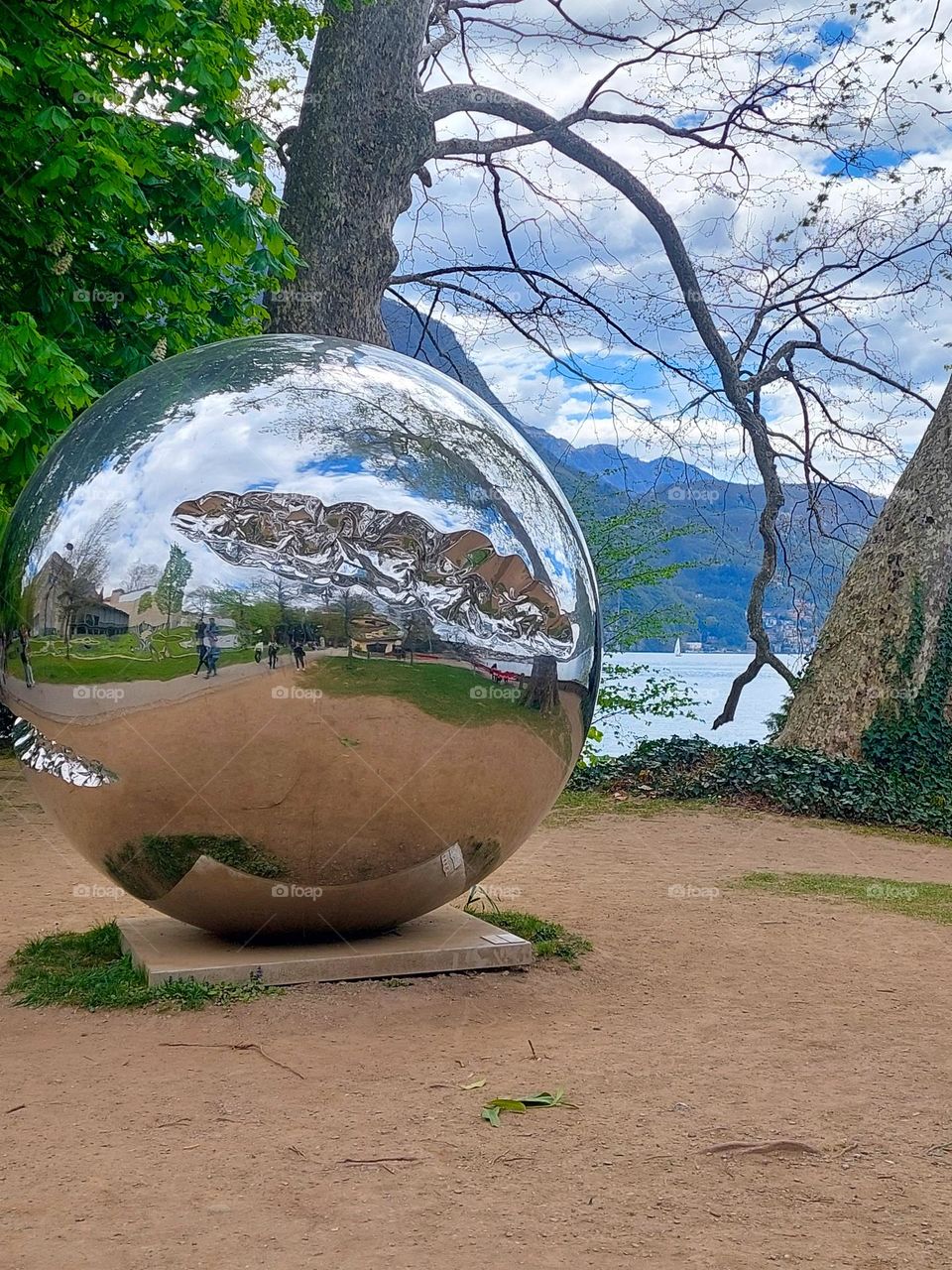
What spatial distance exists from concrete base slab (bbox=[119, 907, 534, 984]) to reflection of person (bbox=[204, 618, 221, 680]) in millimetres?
1455

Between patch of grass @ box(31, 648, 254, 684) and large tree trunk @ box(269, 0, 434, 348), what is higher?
large tree trunk @ box(269, 0, 434, 348)

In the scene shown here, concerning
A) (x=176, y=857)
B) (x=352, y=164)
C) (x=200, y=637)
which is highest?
(x=352, y=164)

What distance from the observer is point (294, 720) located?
17.0ft

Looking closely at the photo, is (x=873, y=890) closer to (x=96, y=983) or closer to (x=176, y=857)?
(x=176, y=857)

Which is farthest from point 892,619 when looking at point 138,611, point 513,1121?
point 513,1121

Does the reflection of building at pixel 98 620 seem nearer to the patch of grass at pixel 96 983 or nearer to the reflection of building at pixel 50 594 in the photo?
the reflection of building at pixel 50 594

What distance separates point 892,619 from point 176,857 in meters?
10.5

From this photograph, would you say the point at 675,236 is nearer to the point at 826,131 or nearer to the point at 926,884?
the point at 826,131

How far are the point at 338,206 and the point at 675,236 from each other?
574 centimetres

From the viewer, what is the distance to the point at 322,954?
5.90m

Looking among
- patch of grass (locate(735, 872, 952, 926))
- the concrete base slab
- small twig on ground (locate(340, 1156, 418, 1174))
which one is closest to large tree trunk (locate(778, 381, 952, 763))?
patch of grass (locate(735, 872, 952, 926))

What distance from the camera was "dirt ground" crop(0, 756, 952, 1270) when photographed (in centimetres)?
338

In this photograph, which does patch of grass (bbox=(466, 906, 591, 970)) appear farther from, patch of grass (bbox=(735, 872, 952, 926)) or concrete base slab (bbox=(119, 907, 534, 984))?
patch of grass (bbox=(735, 872, 952, 926))

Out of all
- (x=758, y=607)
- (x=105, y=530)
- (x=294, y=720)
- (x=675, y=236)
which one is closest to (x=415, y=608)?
(x=294, y=720)
